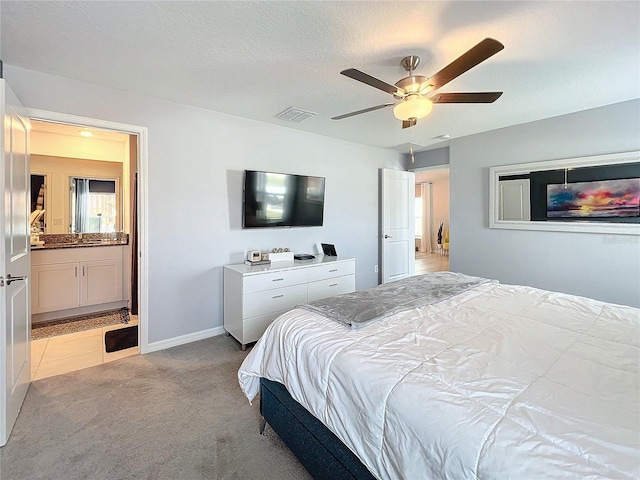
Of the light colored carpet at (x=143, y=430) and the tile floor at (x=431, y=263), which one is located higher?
the tile floor at (x=431, y=263)

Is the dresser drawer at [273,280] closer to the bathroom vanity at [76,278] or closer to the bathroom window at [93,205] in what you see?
the bathroom vanity at [76,278]

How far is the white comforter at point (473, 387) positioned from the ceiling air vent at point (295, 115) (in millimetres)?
2300

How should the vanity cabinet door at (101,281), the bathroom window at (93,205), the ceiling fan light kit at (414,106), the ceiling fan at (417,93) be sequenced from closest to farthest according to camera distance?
the ceiling fan at (417,93) < the ceiling fan light kit at (414,106) < the vanity cabinet door at (101,281) < the bathroom window at (93,205)

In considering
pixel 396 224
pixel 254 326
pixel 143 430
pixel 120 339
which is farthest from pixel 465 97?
pixel 120 339

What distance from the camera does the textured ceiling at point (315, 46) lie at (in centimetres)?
170

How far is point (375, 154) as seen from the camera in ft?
16.1

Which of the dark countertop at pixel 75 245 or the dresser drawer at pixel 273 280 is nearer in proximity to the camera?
the dresser drawer at pixel 273 280

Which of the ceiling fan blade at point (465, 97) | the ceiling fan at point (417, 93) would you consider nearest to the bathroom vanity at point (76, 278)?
the ceiling fan at point (417, 93)

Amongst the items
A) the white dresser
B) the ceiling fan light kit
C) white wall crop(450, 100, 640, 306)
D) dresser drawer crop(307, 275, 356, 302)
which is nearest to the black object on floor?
the white dresser

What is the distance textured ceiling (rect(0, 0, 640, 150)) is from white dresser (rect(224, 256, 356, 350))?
1.71 meters

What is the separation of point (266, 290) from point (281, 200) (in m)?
1.16

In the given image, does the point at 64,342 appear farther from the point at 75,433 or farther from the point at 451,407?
the point at 451,407

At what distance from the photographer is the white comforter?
800mm

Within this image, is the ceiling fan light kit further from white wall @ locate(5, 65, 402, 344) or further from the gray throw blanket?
white wall @ locate(5, 65, 402, 344)
